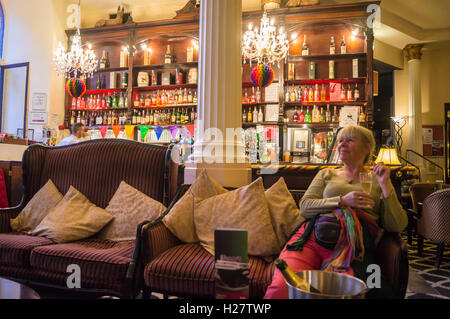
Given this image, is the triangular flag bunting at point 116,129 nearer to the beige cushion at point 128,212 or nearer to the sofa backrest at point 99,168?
the sofa backrest at point 99,168

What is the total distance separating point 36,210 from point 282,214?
1.82 metres

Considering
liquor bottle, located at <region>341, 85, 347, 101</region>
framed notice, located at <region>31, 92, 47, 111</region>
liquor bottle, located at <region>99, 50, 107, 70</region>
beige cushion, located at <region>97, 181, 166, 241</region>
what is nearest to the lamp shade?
liquor bottle, located at <region>341, 85, 347, 101</region>

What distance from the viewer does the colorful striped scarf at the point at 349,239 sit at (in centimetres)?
156

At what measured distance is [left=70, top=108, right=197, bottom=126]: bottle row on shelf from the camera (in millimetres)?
6707

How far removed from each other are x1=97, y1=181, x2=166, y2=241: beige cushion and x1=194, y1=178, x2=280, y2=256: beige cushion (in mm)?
342

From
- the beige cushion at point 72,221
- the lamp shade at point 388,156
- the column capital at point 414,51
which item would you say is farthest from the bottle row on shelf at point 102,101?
the column capital at point 414,51

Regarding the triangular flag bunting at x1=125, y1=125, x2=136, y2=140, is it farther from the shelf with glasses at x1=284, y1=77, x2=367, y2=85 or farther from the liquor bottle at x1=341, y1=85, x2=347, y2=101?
the liquor bottle at x1=341, y1=85, x2=347, y2=101

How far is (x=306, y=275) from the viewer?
2.86ft

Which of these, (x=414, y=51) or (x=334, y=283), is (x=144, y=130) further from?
(x=414, y=51)

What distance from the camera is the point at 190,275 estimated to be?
1725 millimetres

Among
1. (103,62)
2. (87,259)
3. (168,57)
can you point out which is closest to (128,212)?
(87,259)

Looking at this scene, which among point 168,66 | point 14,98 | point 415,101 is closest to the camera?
point 168,66
